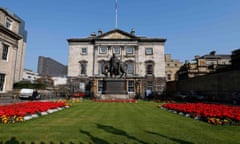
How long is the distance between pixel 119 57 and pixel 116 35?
5.79m

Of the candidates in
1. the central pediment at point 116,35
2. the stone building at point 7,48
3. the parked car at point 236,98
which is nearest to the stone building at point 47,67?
the central pediment at point 116,35

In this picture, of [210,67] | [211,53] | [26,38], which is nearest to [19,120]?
[26,38]

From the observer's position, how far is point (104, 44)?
39.9 metres

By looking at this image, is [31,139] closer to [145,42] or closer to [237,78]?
[237,78]

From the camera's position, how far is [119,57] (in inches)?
1567

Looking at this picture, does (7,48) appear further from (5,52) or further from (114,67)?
(114,67)

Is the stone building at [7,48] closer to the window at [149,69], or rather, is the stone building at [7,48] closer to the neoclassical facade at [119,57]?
the neoclassical facade at [119,57]

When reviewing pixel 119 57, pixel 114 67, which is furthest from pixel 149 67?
pixel 114 67

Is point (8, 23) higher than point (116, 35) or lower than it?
lower

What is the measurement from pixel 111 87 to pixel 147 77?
1792 centimetres

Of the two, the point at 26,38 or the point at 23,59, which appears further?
the point at 26,38

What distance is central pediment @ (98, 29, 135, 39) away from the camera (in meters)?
40.2

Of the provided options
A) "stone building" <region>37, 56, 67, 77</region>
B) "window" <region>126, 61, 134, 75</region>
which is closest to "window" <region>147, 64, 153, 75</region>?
"window" <region>126, 61, 134, 75</region>

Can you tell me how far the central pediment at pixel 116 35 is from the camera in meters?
40.2
